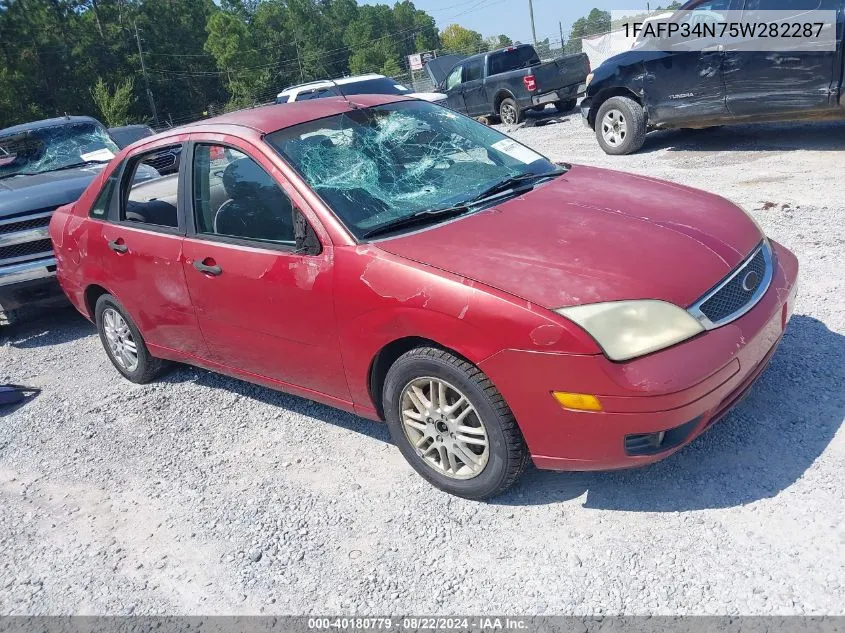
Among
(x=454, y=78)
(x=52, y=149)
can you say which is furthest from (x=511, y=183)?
(x=454, y=78)

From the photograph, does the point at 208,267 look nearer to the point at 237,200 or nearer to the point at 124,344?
the point at 237,200

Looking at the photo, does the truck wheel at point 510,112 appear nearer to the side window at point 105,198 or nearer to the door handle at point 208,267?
the side window at point 105,198

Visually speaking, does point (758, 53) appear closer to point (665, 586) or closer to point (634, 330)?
point (634, 330)

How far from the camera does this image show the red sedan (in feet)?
9.25

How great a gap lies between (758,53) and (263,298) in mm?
6929

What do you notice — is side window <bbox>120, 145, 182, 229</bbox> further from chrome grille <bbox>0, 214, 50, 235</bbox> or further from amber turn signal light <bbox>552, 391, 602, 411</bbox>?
amber turn signal light <bbox>552, 391, 602, 411</bbox>

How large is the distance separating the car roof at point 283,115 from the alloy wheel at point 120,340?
144 cm

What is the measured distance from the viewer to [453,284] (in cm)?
299

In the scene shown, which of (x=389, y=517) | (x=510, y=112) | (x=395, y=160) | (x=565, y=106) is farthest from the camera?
(x=565, y=106)

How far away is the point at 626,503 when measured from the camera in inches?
124

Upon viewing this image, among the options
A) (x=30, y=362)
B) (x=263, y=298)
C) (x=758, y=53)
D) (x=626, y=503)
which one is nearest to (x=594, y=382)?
(x=626, y=503)

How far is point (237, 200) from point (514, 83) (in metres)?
13.1

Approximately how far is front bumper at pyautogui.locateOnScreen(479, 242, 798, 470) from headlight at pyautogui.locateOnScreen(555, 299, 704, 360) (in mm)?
39

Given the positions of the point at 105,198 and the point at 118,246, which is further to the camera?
the point at 105,198
